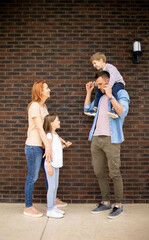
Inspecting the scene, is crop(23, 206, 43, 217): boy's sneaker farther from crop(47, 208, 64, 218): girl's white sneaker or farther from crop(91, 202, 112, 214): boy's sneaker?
crop(91, 202, 112, 214): boy's sneaker

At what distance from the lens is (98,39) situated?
14.0 ft

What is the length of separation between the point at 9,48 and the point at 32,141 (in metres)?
1.79

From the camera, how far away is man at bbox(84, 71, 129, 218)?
3.47m

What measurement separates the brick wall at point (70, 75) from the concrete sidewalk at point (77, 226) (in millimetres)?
485

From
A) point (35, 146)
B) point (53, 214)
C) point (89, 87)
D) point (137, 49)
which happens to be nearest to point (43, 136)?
point (35, 146)

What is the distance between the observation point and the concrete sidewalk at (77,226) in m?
2.77

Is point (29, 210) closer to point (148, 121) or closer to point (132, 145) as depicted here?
point (132, 145)

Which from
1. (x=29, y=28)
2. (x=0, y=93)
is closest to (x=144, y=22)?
(x=29, y=28)

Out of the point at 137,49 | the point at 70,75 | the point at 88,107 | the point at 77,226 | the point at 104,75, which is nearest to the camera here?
the point at 77,226

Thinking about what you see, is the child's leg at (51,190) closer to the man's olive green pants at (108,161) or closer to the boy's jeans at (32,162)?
the boy's jeans at (32,162)

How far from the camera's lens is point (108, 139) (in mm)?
3529

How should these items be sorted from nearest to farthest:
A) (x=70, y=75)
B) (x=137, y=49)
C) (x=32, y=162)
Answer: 1. (x=32, y=162)
2. (x=137, y=49)
3. (x=70, y=75)

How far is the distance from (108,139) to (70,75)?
4.37ft

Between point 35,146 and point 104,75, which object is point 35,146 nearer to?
point 35,146
